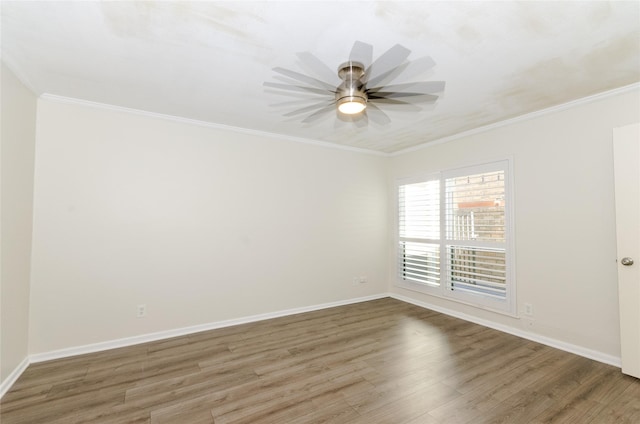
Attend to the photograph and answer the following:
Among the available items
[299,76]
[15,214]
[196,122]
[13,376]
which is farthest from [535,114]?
[13,376]

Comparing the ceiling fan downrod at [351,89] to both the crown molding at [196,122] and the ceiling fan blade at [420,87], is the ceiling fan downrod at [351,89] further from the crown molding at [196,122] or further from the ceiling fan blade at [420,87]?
the crown molding at [196,122]

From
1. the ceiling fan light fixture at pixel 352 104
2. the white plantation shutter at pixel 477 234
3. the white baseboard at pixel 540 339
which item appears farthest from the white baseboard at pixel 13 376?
the white plantation shutter at pixel 477 234

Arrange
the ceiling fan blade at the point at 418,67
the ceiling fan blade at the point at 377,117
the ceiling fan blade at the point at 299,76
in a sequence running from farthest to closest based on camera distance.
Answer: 1. the ceiling fan blade at the point at 377,117
2. the ceiling fan blade at the point at 418,67
3. the ceiling fan blade at the point at 299,76

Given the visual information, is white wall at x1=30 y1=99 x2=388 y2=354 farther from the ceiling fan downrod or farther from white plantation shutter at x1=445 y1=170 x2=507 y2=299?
the ceiling fan downrod

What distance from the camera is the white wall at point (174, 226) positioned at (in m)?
2.94

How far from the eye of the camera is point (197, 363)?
279 centimetres

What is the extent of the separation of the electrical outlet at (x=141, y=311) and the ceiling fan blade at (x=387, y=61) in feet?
10.9

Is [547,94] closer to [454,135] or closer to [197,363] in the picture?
[454,135]

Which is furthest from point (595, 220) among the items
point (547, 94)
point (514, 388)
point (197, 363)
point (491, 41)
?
point (197, 363)

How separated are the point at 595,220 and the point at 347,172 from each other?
312 cm

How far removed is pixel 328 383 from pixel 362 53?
2.64 meters

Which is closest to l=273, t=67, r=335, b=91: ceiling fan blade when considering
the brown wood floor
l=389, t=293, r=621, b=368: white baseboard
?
the brown wood floor

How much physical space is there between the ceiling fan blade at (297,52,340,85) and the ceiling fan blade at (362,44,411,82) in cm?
29

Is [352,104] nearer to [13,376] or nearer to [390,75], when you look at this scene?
[390,75]
